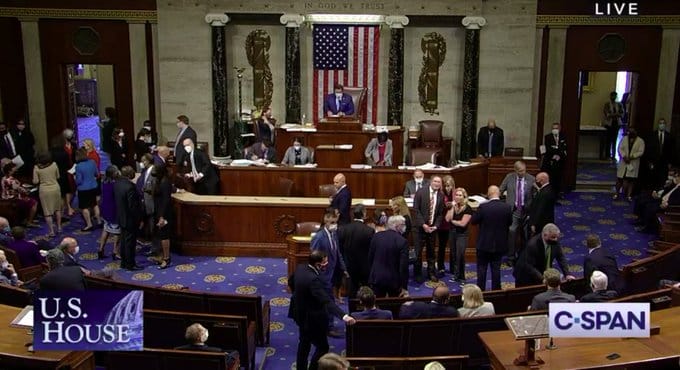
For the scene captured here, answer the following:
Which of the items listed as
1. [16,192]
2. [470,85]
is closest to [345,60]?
[470,85]

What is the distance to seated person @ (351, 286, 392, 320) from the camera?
684 cm

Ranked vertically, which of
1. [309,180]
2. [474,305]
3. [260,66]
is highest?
[260,66]

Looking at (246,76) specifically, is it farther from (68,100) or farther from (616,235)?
(616,235)

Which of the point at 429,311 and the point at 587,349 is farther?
the point at 429,311

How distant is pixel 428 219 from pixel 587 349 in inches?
176

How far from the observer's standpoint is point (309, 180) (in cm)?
1252

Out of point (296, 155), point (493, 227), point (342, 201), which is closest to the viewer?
point (493, 227)

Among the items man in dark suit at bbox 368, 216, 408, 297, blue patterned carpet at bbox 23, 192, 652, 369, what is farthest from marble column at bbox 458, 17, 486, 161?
man in dark suit at bbox 368, 216, 408, 297

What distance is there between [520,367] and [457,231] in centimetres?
449

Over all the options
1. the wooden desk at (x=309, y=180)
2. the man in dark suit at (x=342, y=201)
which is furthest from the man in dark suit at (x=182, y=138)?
the man in dark suit at (x=342, y=201)

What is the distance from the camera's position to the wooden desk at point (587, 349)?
5.59 metres

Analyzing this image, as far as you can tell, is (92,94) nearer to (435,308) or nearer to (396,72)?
(396,72)

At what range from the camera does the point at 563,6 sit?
15.5 metres

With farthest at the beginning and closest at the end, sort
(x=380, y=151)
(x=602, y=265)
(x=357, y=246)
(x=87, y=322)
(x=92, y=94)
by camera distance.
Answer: (x=92, y=94) < (x=380, y=151) < (x=357, y=246) < (x=602, y=265) < (x=87, y=322)
